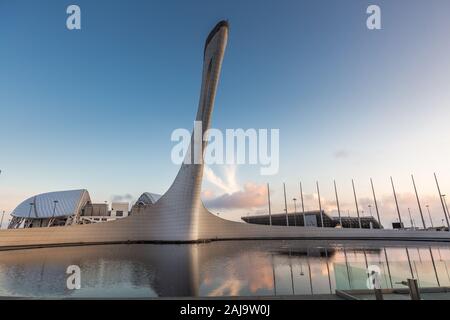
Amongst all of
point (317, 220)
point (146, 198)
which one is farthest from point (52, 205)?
point (317, 220)

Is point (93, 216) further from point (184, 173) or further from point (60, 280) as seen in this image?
point (60, 280)

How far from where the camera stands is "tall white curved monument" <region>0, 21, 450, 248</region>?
2342 centimetres

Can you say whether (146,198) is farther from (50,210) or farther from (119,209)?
(119,209)

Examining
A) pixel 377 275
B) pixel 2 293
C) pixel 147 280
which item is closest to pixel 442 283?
pixel 377 275

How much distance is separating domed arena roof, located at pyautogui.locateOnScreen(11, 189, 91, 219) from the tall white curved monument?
21.9 m

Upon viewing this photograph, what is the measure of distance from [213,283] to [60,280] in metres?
4.58

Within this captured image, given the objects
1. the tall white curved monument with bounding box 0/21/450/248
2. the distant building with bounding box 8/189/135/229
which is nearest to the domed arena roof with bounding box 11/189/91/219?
the distant building with bounding box 8/189/135/229

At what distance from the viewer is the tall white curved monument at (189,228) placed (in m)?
23.4

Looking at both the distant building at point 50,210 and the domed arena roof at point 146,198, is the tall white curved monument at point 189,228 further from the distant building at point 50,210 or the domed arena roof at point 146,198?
the domed arena roof at point 146,198

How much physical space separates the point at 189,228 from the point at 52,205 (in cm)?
3329

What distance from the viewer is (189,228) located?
91.4 feet

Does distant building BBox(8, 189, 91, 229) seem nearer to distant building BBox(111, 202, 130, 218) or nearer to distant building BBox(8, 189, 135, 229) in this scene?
distant building BBox(8, 189, 135, 229)
